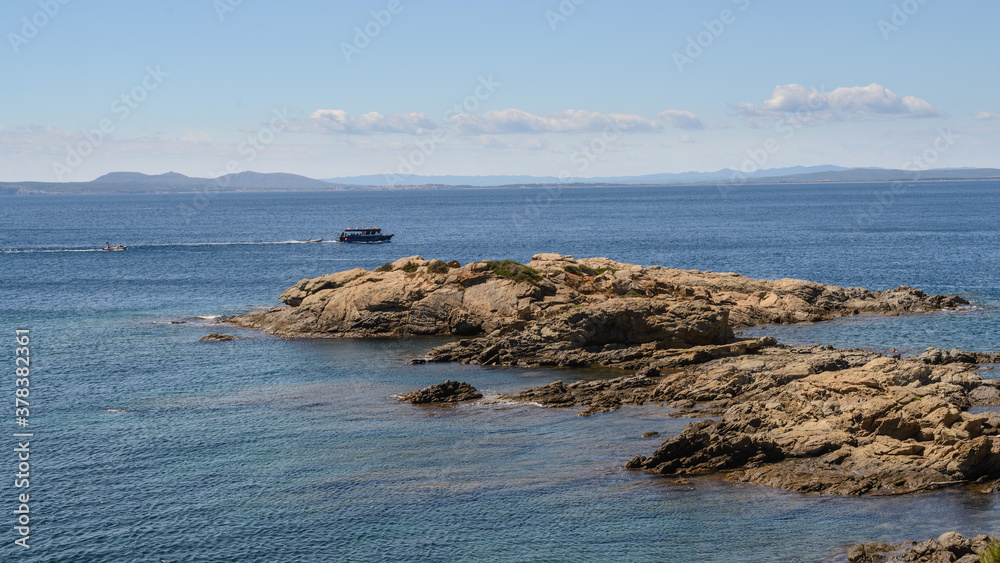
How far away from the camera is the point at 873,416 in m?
41.6

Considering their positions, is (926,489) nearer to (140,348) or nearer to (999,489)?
(999,489)

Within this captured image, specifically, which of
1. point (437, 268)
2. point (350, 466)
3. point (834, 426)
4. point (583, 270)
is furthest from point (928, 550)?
point (437, 268)

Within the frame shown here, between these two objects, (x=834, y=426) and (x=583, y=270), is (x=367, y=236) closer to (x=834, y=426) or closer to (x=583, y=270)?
(x=583, y=270)

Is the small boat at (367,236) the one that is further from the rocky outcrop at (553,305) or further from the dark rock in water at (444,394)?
the dark rock in water at (444,394)

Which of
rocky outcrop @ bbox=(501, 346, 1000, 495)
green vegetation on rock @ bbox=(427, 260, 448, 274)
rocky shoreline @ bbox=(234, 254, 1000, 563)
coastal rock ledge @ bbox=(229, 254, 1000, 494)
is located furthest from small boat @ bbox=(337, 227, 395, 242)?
rocky outcrop @ bbox=(501, 346, 1000, 495)

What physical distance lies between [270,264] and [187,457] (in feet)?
299

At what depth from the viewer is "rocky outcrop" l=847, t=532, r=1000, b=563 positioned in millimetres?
28875

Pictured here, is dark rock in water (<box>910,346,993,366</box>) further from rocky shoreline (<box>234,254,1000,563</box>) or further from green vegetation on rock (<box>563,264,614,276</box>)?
green vegetation on rock (<box>563,264,614,276</box>)

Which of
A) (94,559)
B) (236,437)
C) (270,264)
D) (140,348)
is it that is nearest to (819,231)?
(270,264)

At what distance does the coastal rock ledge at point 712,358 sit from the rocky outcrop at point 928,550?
620cm

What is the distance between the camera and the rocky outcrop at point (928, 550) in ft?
94.7

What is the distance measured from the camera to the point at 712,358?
60.4 metres

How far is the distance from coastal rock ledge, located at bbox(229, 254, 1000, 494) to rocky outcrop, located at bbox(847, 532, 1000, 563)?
6.20 metres

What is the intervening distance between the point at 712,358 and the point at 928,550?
30948mm
